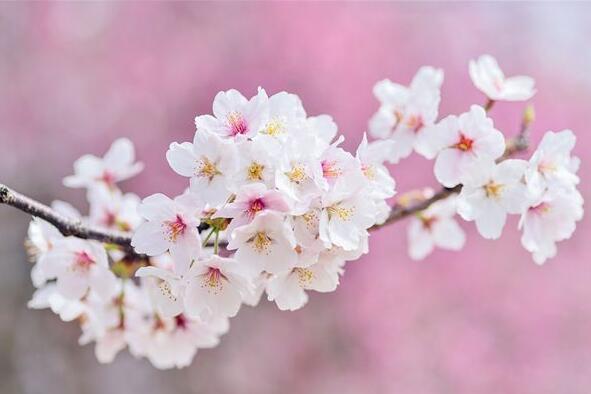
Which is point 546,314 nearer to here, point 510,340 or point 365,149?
point 510,340

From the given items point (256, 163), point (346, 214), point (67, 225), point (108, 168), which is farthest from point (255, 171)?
point (108, 168)

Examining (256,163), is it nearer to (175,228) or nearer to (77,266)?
(175,228)

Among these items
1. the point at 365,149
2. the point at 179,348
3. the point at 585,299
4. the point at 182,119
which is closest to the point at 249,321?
the point at 182,119

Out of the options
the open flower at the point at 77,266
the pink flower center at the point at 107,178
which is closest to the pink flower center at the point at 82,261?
the open flower at the point at 77,266

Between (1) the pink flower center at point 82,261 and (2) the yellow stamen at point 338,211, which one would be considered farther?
(1) the pink flower center at point 82,261

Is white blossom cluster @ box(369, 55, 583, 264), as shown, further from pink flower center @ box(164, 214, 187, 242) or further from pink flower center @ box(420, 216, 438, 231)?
pink flower center @ box(164, 214, 187, 242)

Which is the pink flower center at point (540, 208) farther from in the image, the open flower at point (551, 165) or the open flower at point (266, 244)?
the open flower at point (266, 244)

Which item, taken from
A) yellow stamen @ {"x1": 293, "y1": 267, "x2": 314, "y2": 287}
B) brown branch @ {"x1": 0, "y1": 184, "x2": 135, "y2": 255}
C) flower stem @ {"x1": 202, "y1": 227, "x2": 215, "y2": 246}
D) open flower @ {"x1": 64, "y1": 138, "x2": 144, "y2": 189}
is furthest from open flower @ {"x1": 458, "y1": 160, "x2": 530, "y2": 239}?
open flower @ {"x1": 64, "y1": 138, "x2": 144, "y2": 189}
